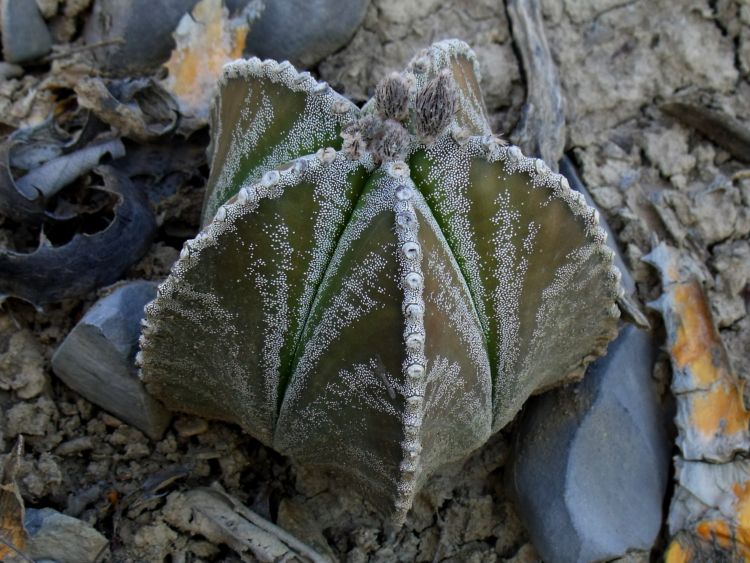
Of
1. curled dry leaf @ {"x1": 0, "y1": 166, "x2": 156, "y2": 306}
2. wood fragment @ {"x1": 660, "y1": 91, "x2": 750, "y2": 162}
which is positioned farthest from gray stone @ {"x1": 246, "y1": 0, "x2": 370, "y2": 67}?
wood fragment @ {"x1": 660, "y1": 91, "x2": 750, "y2": 162}

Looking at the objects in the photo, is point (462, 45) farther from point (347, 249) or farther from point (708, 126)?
point (708, 126)

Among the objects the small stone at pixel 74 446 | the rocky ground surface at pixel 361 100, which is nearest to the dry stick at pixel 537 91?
the rocky ground surface at pixel 361 100

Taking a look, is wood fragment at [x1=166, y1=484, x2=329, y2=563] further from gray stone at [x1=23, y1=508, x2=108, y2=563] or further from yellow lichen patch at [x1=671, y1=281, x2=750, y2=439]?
yellow lichen patch at [x1=671, y1=281, x2=750, y2=439]

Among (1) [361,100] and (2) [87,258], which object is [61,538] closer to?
(2) [87,258]

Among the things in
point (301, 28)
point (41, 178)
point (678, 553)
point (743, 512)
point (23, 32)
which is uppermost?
point (301, 28)

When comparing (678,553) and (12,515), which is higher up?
(678,553)

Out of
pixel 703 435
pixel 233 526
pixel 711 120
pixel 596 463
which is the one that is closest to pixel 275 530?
pixel 233 526
